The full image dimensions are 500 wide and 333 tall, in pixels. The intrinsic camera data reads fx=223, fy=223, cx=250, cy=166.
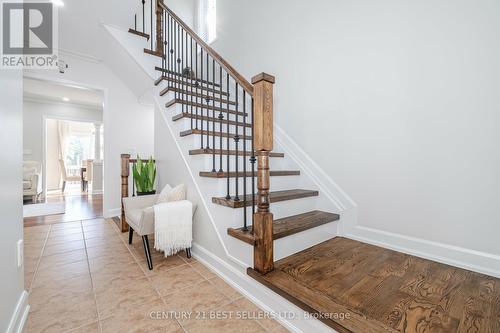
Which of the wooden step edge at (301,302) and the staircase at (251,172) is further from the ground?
the staircase at (251,172)

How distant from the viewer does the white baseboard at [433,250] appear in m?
1.37

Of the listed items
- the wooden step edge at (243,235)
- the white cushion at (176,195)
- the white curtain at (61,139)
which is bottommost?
the wooden step edge at (243,235)

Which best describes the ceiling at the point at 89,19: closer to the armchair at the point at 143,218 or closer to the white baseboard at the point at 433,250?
the armchair at the point at 143,218

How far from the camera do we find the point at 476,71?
1386 millimetres

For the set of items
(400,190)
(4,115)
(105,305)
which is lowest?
(105,305)

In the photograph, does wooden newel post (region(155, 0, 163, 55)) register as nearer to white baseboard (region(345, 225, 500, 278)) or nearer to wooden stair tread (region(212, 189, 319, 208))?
wooden stair tread (region(212, 189, 319, 208))

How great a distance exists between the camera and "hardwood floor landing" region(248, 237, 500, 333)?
38.0 inches

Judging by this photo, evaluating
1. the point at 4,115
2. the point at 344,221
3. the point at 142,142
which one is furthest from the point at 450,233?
the point at 142,142

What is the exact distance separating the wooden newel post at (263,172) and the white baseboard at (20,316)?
1210mm

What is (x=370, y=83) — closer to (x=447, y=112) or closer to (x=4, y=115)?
(x=447, y=112)

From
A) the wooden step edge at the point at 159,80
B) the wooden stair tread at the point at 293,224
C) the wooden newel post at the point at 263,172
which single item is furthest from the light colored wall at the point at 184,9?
the wooden stair tread at the point at 293,224

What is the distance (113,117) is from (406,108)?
409 cm

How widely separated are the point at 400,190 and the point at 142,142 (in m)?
3.98

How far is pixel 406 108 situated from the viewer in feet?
5.44
